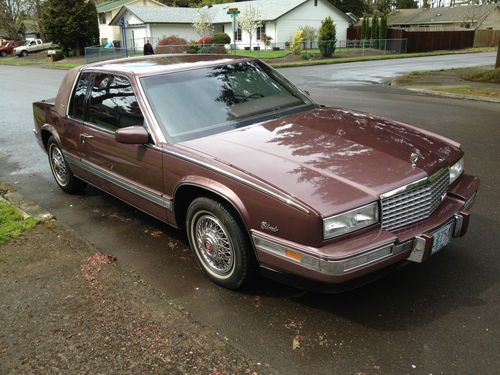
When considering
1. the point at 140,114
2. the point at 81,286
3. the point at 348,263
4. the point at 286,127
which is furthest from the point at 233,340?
the point at 140,114

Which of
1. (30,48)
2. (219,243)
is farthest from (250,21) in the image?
(219,243)

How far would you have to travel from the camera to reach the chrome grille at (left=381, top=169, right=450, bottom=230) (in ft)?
10.1

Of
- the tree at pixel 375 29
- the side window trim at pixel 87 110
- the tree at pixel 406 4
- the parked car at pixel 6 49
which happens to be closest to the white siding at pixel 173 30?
the tree at pixel 375 29

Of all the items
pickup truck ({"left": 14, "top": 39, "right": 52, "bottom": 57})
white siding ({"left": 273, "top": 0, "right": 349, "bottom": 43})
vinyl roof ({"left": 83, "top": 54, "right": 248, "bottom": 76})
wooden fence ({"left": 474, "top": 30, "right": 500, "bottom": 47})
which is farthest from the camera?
pickup truck ({"left": 14, "top": 39, "right": 52, "bottom": 57})

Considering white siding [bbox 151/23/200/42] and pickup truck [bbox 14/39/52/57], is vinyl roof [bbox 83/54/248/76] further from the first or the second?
pickup truck [bbox 14/39/52/57]

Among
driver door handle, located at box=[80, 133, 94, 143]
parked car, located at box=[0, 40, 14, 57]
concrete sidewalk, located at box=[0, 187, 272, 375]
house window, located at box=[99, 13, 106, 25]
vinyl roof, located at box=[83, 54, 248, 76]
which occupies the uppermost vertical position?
house window, located at box=[99, 13, 106, 25]

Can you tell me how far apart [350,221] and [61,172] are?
4.39 meters

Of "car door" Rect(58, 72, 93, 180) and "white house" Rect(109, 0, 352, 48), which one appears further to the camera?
"white house" Rect(109, 0, 352, 48)

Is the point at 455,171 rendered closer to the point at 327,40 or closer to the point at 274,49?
the point at 327,40

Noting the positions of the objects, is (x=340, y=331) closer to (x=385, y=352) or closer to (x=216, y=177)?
(x=385, y=352)

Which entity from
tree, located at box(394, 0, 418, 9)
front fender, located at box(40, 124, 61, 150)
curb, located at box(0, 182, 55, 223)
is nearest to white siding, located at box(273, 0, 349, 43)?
front fender, located at box(40, 124, 61, 150)

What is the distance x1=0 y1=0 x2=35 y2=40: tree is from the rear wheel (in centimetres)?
7216

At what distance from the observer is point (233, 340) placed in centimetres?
307

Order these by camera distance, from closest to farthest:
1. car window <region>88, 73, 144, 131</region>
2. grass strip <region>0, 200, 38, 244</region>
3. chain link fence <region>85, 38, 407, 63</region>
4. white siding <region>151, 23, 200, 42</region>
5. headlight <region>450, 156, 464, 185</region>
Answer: headlight <region>450, 156, 464, 185</region>, car window <region>88, 73, 144, 131</region>, grass strip <region>0, 200, 38, 244</region>, chain link fence <region>85, 38, 407, 63</region>, white siding <region>151, 23, 200, 42</region>
